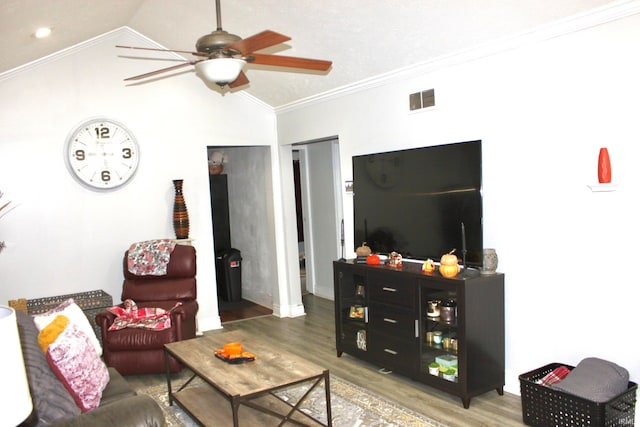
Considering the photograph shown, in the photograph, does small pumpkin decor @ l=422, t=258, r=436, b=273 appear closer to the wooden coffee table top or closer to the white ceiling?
the wooden coffee table top

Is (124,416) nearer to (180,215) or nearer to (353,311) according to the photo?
(353,311)

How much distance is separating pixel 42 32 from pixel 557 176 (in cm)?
Answer: 387

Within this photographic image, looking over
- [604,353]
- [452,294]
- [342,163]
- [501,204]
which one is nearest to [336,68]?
[342,163]

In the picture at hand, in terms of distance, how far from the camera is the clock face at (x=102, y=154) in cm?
523

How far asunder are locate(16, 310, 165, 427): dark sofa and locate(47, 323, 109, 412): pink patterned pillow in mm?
48

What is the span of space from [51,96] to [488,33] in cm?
402

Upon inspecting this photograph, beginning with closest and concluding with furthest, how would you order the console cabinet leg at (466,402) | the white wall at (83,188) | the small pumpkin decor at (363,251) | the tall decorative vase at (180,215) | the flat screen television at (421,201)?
the console cabinet leg at (466,402) < the flat screen television at (421,201) < the small pumpkin decor at (363,251) < the white wall at (83,188) < the tall decorative vase at (180,215)

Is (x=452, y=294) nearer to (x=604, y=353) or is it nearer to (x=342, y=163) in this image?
(x=604, y=353)

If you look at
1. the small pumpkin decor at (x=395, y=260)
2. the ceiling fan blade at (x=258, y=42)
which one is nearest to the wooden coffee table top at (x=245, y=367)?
the small pumpkin decor at (x=395, y=260)

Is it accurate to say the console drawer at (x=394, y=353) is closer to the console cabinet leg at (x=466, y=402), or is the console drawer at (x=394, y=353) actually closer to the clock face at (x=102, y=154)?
the console cabinet leg at (x=466, y=402)

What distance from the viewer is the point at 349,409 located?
365 cm

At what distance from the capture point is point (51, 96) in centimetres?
511

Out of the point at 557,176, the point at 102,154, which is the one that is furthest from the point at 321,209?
the point at 557,176

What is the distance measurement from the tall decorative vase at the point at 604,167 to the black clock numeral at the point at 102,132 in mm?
4460
